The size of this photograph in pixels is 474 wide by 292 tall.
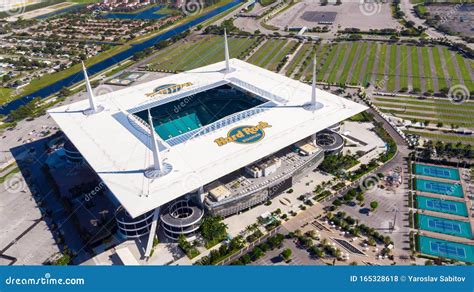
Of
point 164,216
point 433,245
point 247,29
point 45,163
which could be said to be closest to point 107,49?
point 247,29

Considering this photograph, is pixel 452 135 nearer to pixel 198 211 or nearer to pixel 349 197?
pixel 349 197

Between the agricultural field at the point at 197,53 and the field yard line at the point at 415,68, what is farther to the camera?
the agricultural field at the point at 197,53

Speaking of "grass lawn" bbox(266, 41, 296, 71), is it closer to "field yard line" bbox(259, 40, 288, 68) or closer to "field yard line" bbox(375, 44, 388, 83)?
"field yard line" bbox(259, 40, 288, 68)

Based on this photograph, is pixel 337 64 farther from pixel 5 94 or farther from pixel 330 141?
pixel 5 94

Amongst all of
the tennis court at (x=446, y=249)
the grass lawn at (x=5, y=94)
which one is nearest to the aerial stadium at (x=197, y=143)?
the tennis court at (x=446, y=249)

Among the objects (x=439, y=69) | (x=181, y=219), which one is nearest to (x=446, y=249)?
(x=181, y=219)

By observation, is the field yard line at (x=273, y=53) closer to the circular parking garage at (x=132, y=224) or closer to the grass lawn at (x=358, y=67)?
the grass lawn at (x=358, y=67)
